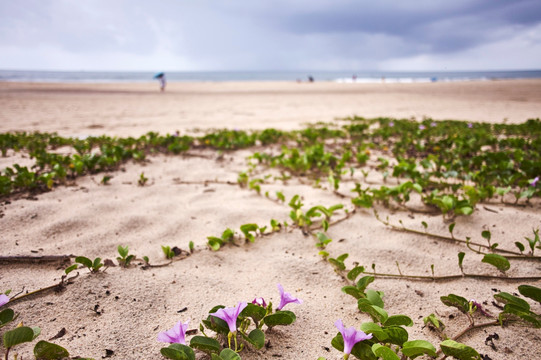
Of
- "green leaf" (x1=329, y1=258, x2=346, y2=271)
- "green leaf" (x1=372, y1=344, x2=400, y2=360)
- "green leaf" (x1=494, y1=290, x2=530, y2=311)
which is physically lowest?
"green leaf" (x1=329, y1=258, x2=346, y2=271)

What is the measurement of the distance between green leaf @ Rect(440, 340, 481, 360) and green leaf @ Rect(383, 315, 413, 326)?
0.13 meters

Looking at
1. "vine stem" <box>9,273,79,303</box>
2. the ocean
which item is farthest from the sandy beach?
the ocean

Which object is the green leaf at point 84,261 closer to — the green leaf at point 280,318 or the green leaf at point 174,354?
the green leaf at point 174,354

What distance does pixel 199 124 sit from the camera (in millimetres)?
7266

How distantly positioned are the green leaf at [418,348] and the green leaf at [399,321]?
0.13 m

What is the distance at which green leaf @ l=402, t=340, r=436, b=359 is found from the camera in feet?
3.17

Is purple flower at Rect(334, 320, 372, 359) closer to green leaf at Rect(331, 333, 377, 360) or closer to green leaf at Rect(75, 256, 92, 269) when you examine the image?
green leaf at Rect(331, 333, 377, 360)

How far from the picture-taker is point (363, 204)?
2297 mm

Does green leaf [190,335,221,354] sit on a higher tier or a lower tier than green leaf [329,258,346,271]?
lower

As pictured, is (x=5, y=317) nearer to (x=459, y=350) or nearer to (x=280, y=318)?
(x=280, y=318)

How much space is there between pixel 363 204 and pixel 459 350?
1.35 meters

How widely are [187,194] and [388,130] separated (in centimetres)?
424

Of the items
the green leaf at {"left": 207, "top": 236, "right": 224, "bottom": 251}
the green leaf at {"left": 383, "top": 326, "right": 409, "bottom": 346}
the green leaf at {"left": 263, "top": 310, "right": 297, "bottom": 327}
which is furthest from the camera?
the green leaf at {"left": 207, "top": 236, "right": 224, "bottom": 251}

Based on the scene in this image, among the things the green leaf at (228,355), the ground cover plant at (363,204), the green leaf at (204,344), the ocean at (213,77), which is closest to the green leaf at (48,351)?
the ground cover plant at (363,204)
